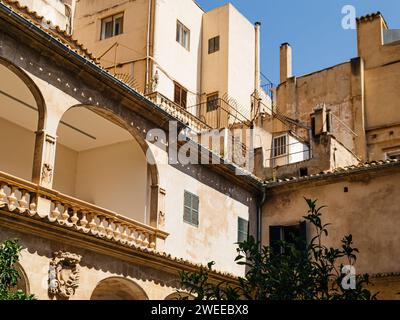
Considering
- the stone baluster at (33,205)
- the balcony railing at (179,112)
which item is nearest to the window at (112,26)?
the balcony railing at (179,112)

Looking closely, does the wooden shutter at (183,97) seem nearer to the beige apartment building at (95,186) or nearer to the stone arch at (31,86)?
the beige apartment building at (95,186)

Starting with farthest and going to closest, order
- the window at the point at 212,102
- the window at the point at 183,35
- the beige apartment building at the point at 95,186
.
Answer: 1. the window at the point at 212,102
2. the window at the point at 183,35
3. the beige apartment building at the point at 95,186

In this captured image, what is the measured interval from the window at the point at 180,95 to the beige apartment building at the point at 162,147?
82 mm

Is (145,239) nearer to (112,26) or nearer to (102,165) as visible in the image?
(102,165)

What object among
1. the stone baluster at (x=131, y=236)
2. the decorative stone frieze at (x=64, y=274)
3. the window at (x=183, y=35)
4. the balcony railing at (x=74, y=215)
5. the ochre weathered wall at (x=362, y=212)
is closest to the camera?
the balcony railing at (x=74, y=215)

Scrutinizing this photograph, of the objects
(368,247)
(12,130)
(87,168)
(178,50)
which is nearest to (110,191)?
(87,168)

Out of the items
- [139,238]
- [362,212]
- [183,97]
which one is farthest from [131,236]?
[183,97]

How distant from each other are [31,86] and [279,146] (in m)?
15.7

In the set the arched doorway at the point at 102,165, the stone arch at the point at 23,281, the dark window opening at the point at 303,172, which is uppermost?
the dark window opening at the point at 303,172

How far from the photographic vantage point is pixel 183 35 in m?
33.3

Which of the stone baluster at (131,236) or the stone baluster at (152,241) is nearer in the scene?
the stone baluster at (131,236)

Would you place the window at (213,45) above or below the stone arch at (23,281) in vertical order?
above

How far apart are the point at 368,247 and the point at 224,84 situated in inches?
557

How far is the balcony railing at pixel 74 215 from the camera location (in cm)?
1462
